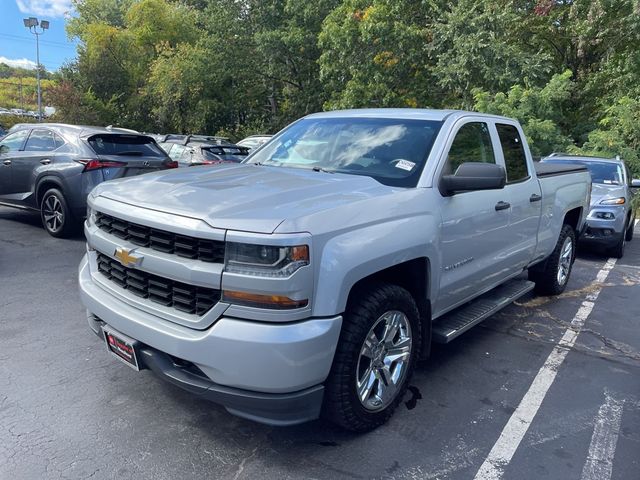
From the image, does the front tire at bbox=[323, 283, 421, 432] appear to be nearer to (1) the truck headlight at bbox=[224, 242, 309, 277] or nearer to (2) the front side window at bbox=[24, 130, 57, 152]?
(1) the truck headlight at bbox=[224, 242, 309, 277]

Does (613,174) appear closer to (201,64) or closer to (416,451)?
(416,451)

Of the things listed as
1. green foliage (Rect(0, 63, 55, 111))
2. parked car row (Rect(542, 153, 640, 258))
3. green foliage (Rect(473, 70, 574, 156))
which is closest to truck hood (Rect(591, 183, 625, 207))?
parked car row (Rect(542, 153, 640, 258))

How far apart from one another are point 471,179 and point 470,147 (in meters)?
0.84

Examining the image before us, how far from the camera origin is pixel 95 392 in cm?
334

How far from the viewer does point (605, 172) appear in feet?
30.7

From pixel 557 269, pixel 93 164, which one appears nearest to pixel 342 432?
pixel 557 269

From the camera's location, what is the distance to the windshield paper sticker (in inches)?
136

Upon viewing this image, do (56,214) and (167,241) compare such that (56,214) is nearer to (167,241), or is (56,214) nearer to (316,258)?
(167,241)

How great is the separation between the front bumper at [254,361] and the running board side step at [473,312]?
1.36 m

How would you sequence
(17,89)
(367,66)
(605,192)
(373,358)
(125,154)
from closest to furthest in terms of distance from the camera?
1. (373,358)
2. (125,154)
3. (605,192)
4. (367,66)
5. (17,89)

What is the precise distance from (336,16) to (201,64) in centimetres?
797

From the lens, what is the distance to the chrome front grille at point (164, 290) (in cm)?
Answer: 254

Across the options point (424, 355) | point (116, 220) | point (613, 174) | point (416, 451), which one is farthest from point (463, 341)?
point (613, 174)

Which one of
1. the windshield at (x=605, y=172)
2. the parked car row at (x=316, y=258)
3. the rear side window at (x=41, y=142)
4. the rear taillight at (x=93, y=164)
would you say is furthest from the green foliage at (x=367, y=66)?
the parked car row at (x=316, y=258)
